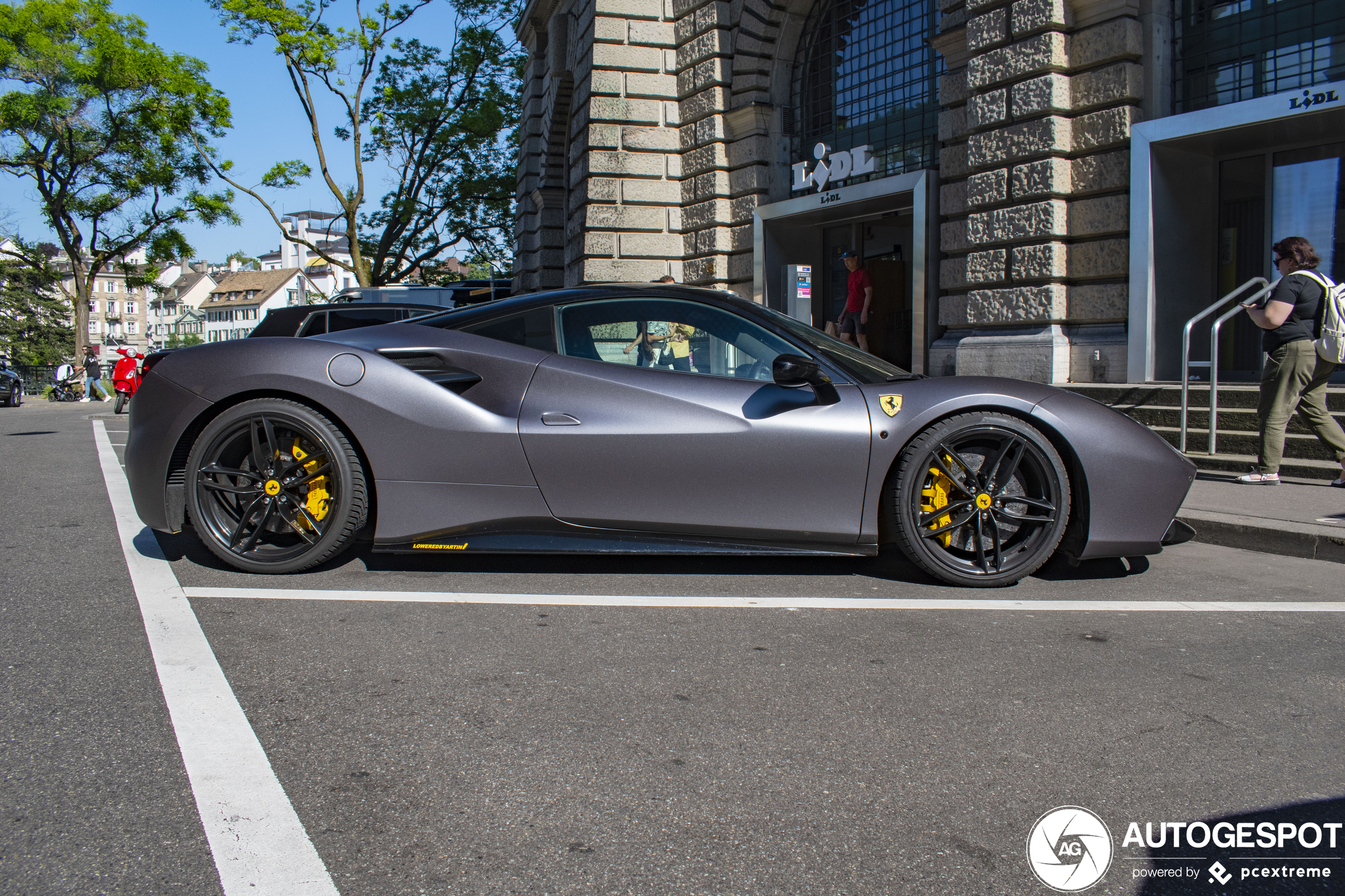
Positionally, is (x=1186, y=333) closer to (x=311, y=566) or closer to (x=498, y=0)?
(x=311, y=566)

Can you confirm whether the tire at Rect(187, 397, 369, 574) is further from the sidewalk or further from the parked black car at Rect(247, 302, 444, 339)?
the parked black car at Rect(247, 302, 444, 339)

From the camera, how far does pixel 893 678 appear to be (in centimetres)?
297

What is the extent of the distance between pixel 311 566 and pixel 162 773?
199 centimetres

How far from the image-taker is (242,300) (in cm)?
13475

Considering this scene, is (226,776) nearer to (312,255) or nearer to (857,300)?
(857,300)

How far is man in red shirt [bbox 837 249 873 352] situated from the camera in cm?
1397

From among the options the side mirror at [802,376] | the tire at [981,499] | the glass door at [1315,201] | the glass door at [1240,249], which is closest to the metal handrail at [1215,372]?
the glass door at [1315,201]

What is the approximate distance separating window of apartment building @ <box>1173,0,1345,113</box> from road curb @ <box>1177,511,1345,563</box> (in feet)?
18.4

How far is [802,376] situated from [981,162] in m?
7.82

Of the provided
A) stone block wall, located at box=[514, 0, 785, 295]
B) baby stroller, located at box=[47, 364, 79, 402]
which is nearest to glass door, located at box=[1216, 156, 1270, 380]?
stone block wall, located at box=[514, 0, 785, 295]

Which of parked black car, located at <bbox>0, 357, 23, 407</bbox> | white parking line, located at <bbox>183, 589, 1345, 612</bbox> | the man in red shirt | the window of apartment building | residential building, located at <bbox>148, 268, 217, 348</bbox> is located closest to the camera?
white parking line, located at <bbox>183, 589, 1345, 612</bbox>

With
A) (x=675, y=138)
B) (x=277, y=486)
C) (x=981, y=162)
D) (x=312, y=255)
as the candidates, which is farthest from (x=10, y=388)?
(x=312, y=255)

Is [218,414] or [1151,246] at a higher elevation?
[1151,246]

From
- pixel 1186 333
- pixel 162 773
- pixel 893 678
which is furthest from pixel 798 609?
pixel 1186 333
